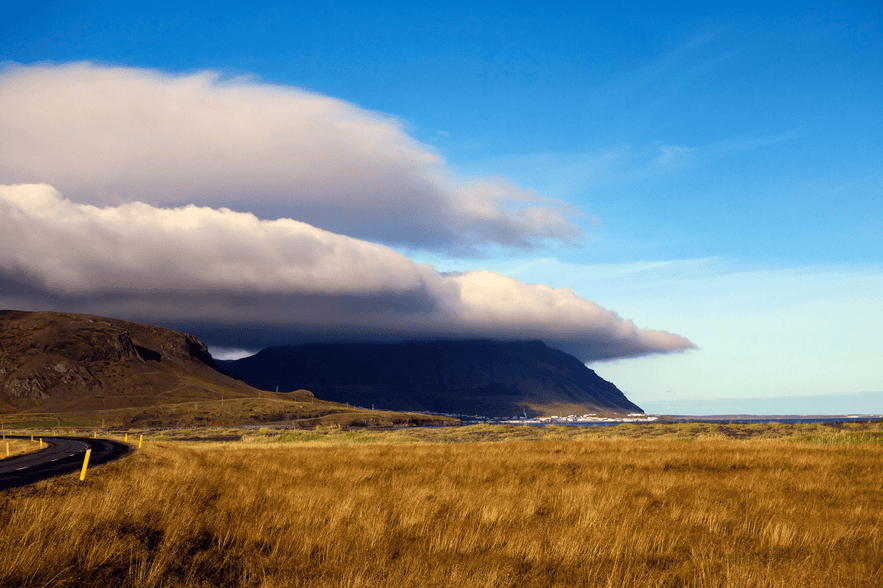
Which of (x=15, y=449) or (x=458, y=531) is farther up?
(x=458, y=531)

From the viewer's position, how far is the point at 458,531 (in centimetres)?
921

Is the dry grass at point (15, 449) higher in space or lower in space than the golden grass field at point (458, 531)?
lower

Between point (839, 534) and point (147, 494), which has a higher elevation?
point (839, 534)

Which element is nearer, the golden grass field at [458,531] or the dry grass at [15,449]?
the golden grass field at [458,531]

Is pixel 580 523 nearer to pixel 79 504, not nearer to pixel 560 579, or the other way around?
pixel 560 579

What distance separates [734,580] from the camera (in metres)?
6.81

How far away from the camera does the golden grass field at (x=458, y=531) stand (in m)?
6.99

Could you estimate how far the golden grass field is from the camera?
6992mm

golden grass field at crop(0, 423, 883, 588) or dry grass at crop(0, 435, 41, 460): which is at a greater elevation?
golden grass field at crop(0, 423, 883, 588)

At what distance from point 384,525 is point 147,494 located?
18.6 feet

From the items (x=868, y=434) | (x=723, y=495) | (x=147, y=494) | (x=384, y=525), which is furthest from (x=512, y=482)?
(x=868, y=434)

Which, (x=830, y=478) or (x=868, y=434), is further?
(x=868, y=434)

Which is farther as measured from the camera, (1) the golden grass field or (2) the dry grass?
(2) the dry grass

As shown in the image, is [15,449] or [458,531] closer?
[458,531]
